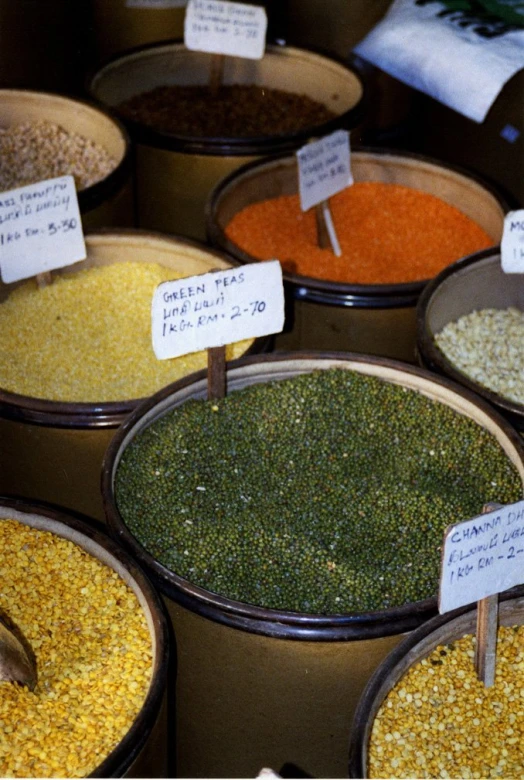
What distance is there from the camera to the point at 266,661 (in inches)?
62.8

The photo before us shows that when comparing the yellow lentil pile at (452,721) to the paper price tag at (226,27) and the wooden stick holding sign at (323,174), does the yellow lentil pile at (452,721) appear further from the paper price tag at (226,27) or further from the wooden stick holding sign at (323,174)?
the paper price tag at (226,27)

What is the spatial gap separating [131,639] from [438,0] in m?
2.63

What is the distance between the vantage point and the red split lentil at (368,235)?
2691mm

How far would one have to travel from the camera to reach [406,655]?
60.9 inches

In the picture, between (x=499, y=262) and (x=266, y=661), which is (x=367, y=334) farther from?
(x=266, y=661)

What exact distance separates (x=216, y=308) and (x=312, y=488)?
39 centimetres

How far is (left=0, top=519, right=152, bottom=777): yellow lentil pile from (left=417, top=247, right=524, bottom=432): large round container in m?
0.86

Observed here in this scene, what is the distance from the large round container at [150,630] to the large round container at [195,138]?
1.38 meters

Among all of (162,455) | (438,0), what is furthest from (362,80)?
(162,455)

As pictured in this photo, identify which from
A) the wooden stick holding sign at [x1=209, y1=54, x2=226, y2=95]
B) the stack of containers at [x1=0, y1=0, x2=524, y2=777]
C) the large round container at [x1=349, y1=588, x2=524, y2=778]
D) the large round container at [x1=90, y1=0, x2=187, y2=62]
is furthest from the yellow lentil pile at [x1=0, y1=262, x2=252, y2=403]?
the large round container at [x1=90, y1=0, x2=187, y2=62]

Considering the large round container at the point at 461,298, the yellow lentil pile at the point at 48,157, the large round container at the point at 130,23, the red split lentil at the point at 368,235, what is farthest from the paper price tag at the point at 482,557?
the large round container at the point at 130,23

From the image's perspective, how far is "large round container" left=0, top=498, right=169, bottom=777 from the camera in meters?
1.37

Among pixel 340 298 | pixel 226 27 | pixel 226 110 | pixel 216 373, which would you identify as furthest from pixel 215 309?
pixel 226 110

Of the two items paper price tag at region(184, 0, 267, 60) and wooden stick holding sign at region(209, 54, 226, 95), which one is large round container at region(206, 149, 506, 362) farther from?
wooden stick holding sign at region(209, 54, 226, 95)
